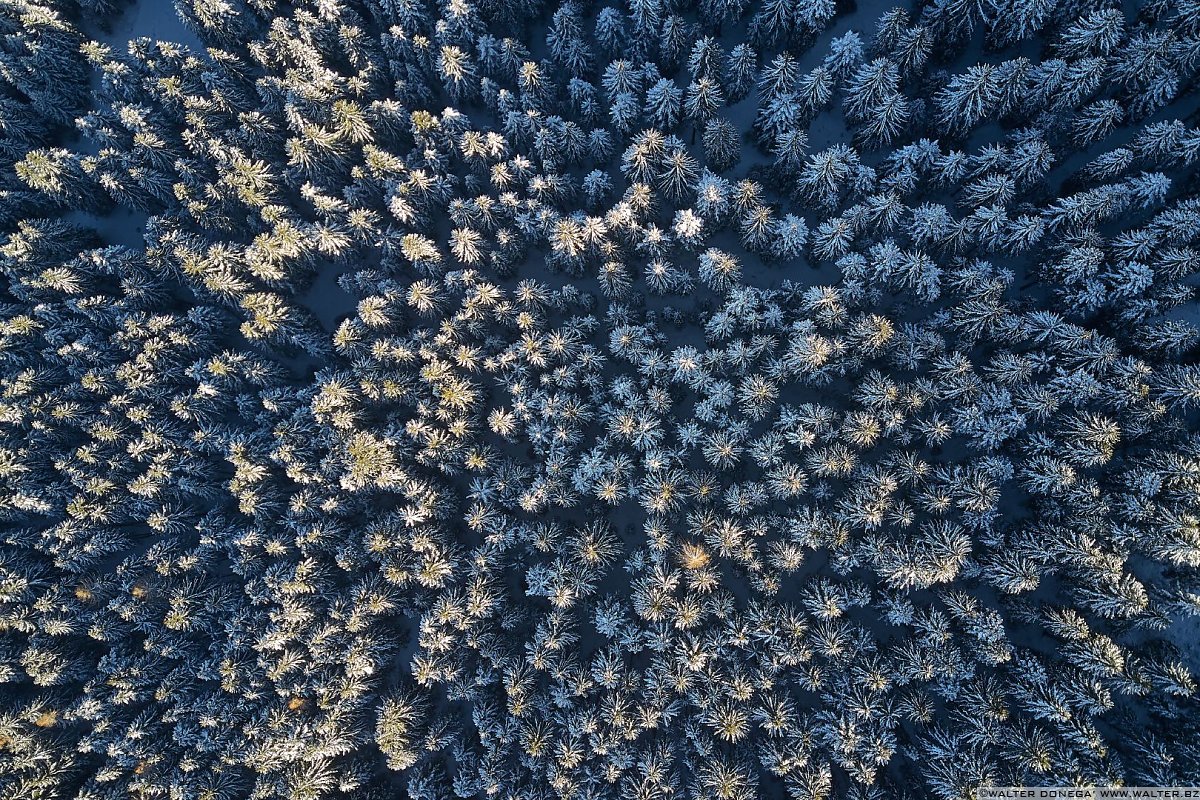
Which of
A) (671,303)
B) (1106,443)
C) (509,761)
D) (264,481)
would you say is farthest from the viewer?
(671,303)

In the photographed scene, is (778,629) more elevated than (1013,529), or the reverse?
(1013,529)

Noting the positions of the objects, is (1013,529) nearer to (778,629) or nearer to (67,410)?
(778,629)

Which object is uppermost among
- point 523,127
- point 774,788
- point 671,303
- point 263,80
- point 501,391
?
point 263,80

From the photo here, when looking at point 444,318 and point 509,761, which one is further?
point 444,318

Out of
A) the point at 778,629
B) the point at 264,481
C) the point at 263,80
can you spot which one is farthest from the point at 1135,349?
the point at 263,80

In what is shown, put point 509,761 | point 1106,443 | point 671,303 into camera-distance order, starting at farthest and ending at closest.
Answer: point 671,303, point 509,761, point 1106,443

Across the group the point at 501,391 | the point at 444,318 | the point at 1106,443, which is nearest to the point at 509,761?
the point at 501,391
